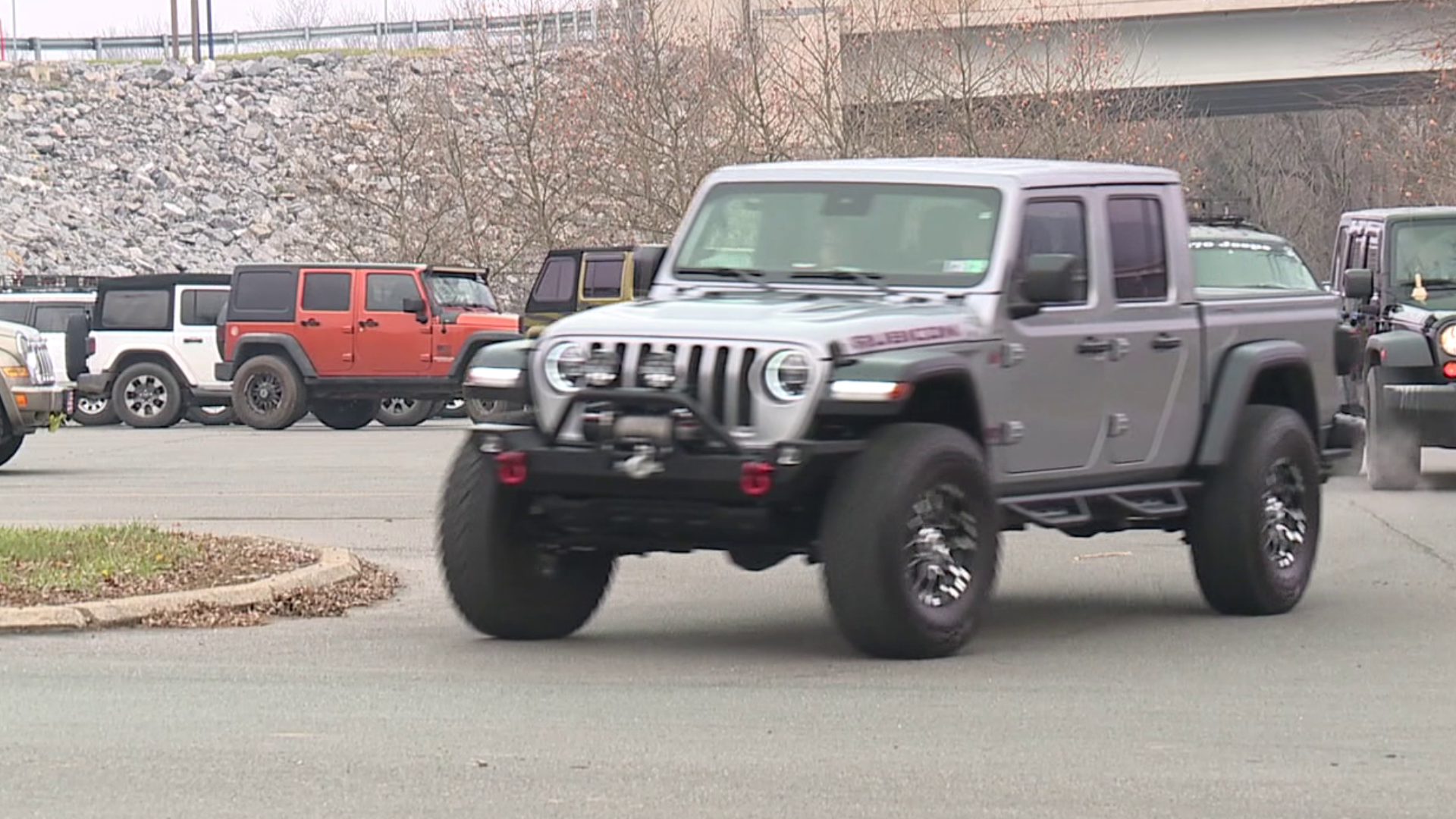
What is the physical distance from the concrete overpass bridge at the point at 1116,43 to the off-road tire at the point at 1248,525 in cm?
3099

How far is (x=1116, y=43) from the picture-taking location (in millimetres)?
49844

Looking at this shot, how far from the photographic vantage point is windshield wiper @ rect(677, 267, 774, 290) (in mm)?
10906

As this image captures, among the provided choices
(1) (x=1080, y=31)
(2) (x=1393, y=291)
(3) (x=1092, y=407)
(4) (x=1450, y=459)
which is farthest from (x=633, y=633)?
(1) (x=1080, y=31)

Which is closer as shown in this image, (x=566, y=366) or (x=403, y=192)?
(x=566, y=366)

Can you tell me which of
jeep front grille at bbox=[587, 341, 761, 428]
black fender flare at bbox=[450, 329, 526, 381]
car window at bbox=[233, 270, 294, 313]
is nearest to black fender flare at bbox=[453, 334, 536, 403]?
jeep front grille at bbox=[587, 341, 761, 428]

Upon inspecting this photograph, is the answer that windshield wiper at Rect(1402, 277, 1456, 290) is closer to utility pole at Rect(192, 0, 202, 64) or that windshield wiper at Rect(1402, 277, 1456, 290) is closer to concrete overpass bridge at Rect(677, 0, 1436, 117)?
concrete overpass bridge at Rect(677, 0, 1436, 117)

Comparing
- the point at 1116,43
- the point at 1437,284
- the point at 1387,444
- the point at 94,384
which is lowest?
the point at 94,384

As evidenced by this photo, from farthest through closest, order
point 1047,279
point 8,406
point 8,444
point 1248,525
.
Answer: point 8,444 < point 8,406 < point 1248,525 < point 1047,279

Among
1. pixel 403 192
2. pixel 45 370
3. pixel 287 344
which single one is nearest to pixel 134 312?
pixel 287 344

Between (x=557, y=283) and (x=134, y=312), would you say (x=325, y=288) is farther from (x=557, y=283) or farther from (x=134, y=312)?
(x=557, y=283)

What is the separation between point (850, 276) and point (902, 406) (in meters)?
1.25

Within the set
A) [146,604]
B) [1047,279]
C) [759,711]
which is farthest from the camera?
[146,604]

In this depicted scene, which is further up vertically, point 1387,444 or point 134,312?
point 134,312

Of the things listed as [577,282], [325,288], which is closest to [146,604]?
[325,288]
